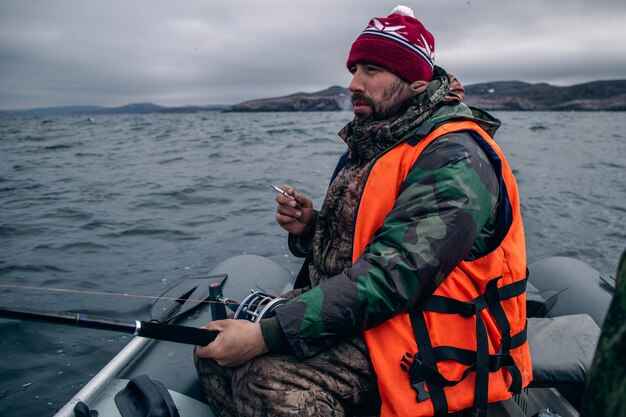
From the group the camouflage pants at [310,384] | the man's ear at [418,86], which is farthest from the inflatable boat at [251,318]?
the man's ear at [418,86]

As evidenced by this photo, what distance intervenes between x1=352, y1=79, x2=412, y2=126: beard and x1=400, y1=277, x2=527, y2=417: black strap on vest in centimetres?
104

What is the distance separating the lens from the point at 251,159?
16.7 meters

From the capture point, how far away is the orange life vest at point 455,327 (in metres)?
1.99

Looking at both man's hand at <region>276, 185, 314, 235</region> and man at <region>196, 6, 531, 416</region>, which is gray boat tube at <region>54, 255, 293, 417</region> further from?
man's hand at <region>276, 185, 314, 235</region>

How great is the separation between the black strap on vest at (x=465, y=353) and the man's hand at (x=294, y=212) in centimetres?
118

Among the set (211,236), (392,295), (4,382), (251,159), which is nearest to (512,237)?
(392,295)

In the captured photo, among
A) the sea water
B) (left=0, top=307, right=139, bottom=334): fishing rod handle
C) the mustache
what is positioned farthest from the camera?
the sea water

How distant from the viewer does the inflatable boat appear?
7.97 feet

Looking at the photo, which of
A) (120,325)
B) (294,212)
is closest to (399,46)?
(294,212)

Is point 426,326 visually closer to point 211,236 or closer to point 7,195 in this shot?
point 211,236

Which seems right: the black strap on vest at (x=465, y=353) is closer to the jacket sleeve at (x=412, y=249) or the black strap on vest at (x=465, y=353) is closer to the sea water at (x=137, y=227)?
the jacket sleeve at (x=412, y=249)

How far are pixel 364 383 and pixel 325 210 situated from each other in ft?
3.13

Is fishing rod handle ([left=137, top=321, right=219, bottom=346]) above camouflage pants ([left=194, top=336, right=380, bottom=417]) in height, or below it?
above

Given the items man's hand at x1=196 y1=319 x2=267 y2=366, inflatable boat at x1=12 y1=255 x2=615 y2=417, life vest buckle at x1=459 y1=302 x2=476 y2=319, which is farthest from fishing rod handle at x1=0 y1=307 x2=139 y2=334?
life vest buckle at x1=459 y1=302 x2=476 y2=319
